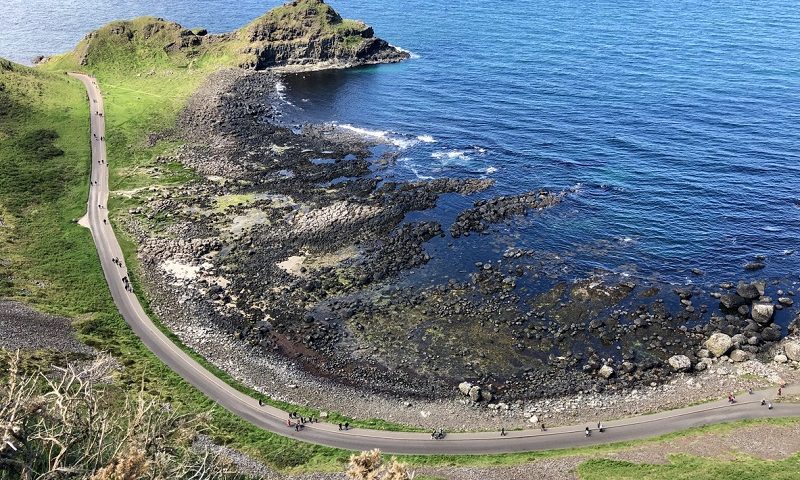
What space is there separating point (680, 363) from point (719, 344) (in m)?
6.54

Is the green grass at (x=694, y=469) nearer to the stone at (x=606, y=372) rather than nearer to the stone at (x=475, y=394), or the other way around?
the stone at (x=606, y=372)

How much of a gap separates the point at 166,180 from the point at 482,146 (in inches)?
2687

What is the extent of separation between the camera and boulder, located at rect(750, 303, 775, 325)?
81.0 m

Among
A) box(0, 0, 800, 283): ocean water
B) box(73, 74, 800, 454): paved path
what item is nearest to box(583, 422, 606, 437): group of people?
box(73, 74, 800, 454): paved path

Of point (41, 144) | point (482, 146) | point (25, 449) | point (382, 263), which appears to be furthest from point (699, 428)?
point (41, 144)

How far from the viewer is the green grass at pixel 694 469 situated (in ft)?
191

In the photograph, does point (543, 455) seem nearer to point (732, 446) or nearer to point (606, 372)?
point (606, 372)

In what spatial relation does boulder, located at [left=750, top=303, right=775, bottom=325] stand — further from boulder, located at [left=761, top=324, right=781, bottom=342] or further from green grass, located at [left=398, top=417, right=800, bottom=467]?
green grass, located at [left=398, top=417, right=800, bottom=467]

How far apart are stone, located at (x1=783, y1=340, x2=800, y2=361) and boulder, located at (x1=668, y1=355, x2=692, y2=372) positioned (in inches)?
514

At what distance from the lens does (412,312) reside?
85625 mm

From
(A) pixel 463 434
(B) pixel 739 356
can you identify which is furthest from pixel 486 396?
(B) pixel 739 356

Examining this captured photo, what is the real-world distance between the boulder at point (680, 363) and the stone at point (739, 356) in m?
5.95

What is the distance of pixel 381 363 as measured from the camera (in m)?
77.6

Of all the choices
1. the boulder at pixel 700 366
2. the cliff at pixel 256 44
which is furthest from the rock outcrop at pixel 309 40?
the boulder at pixel 700 366
